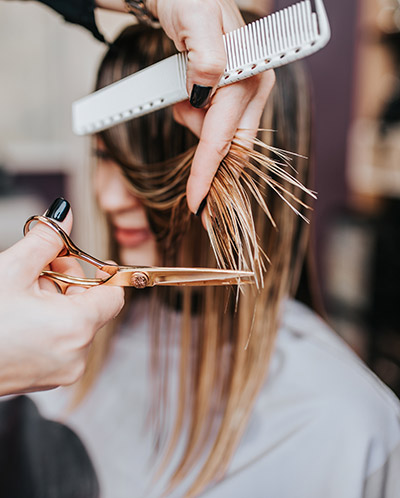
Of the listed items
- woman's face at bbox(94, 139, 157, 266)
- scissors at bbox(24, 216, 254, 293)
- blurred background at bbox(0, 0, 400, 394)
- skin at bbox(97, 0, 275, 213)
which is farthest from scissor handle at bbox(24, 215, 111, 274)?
blurred background at bbox(0, 0, 400, 394)

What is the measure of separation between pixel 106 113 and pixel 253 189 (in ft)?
0.57

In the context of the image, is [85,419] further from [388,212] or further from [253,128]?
[388,212]

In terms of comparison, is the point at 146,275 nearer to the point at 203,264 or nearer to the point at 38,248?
the point at 38,248

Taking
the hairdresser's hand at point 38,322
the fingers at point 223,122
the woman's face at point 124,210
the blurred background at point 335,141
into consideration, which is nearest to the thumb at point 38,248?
the hairdresser's hand at point 38,322

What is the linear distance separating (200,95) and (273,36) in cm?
7

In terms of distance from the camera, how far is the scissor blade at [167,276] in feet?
1.39

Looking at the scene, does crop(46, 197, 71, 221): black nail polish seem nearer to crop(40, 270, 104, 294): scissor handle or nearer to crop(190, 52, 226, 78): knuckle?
crop(40, 270, 104, 294): scissor handle

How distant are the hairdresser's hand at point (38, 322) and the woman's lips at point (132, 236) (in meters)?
0.38

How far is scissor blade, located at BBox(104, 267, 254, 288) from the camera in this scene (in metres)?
0.42

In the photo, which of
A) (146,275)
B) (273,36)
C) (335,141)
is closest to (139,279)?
(146,275)

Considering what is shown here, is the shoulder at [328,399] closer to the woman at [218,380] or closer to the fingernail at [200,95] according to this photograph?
the woman at [218,380]

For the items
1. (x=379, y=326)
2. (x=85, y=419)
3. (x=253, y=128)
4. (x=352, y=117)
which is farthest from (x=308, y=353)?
(x=352, y=117)

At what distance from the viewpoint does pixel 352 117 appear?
7.68ft

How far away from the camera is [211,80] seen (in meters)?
0.38
